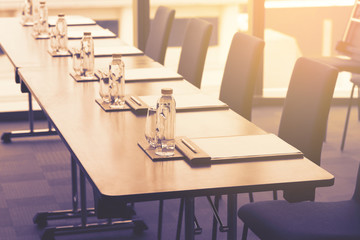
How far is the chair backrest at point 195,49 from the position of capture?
4.11 metres

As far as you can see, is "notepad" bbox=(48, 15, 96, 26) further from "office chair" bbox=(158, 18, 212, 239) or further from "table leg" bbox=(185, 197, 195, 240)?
"table leg" bbox=(185, 197, 195, 240)

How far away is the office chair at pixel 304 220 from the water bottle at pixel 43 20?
256 cm

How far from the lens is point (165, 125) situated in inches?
93.0

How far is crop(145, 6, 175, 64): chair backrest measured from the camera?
15.5 ft

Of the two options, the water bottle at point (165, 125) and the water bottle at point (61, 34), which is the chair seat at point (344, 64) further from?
the water bottle at point (165, 125)

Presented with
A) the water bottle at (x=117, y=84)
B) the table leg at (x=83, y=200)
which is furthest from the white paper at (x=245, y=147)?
the table leg at (x=83, y=200)

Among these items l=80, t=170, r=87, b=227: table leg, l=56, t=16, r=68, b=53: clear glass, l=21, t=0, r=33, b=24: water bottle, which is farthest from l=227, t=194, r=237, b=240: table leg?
l=21, t=0, r=33, b=24: water bottle

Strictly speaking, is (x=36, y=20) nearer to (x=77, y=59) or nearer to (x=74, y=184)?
(x=77, y=59)

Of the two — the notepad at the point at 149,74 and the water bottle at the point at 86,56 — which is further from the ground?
the water bottle at the point at 86,56

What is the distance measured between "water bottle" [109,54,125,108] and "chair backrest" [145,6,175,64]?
1.71 metres

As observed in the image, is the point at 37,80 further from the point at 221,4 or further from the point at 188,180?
the point at 221,4

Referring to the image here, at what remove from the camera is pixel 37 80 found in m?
3.43

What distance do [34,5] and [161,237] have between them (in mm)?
2321

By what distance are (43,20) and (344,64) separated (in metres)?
2.22
